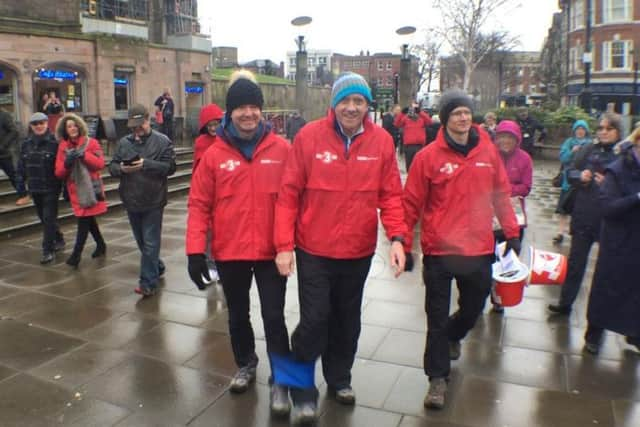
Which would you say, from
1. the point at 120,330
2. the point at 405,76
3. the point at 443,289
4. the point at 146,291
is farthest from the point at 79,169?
the point at 405,76

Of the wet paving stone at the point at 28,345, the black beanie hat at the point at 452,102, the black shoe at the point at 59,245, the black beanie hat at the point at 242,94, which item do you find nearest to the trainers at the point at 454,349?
the black beanie hat at the point at 452,102

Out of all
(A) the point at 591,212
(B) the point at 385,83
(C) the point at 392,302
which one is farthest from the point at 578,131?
(B) the point at 385,83

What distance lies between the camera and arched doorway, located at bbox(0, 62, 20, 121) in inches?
559

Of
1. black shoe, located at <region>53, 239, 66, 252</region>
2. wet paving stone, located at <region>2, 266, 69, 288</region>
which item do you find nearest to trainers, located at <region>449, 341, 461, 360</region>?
wet paving stone, located at <region>2, 266, 69, 288</region>

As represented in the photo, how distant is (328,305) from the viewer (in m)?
3.38

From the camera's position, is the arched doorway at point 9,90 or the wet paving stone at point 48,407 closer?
the wet paving stone at point 48,407

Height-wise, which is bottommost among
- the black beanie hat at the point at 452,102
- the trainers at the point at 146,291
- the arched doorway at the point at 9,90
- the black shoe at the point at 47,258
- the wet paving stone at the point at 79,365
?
the wet paving stone at the point at 79,365

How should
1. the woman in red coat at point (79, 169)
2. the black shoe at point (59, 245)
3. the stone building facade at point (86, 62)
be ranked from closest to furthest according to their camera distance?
the woman in red coat at point (79, 169) → the black shoe at point (59, 245) → the stone building facade at point (86, 62)

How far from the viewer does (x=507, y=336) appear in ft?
15.9

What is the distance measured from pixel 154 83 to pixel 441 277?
16.8 meters

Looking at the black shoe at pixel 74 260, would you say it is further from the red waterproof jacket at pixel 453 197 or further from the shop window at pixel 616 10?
the shop window at pixel 616 10

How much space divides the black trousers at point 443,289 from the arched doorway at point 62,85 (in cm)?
1317

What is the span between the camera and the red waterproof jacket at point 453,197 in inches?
143

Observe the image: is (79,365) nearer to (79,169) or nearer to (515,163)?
(79,169)
